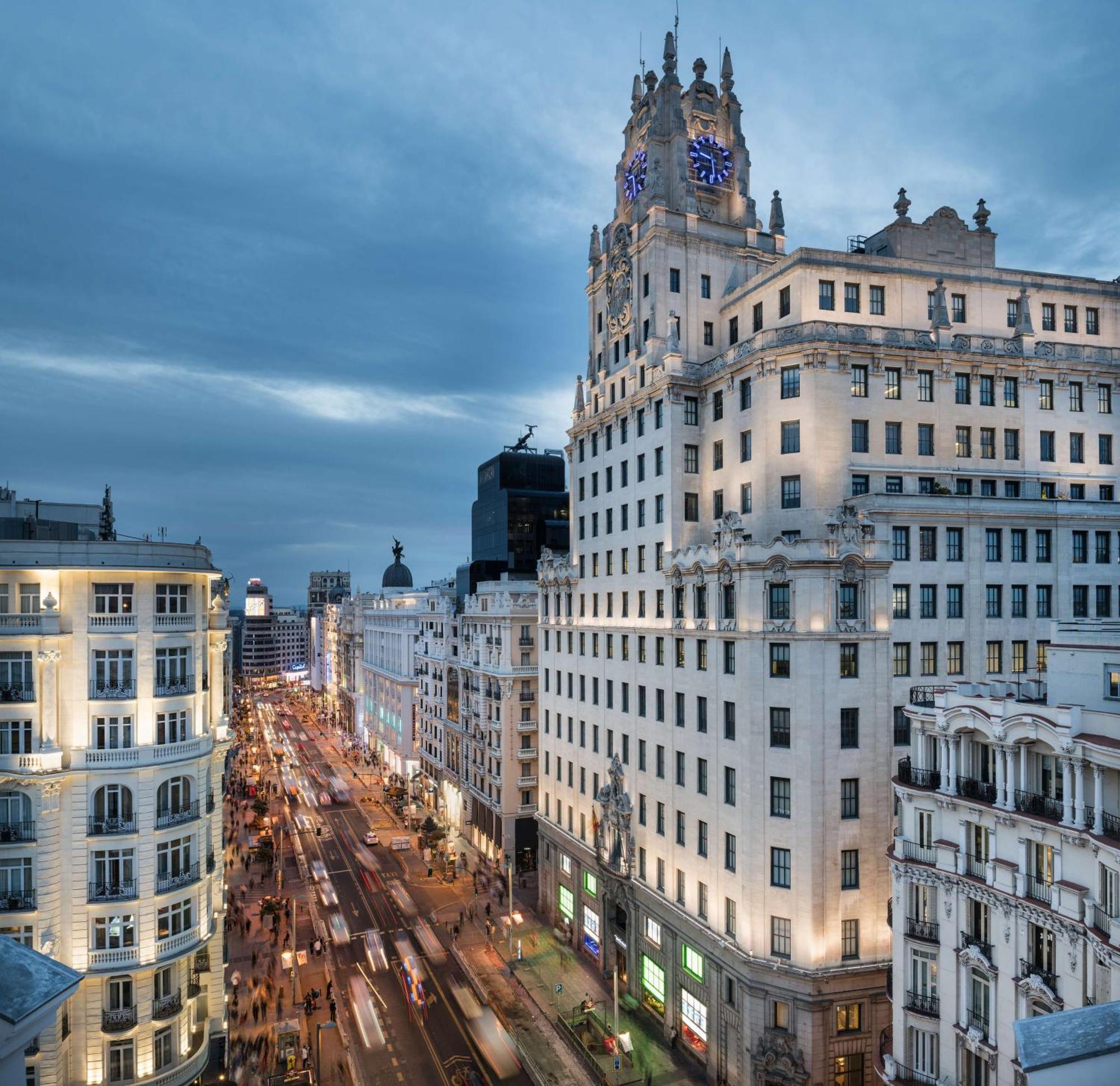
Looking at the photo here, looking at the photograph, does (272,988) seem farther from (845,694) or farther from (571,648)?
(845,694)

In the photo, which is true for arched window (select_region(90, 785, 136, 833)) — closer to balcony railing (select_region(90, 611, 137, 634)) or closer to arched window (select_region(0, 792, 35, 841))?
arched window (select_region(0, 792, 35, 841))

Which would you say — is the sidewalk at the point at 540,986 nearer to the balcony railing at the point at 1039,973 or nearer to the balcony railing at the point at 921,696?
the balcony railing at the point at 1039,973

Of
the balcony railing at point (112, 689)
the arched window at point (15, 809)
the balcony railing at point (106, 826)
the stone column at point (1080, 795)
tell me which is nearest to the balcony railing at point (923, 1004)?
the stone column at point (1080, 795)

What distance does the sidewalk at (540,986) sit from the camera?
52.9 m

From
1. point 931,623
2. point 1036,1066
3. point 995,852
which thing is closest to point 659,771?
point 931,623

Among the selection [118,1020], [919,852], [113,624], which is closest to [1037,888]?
[919,852]

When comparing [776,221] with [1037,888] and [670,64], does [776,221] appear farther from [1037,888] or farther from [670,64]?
[1037,888]

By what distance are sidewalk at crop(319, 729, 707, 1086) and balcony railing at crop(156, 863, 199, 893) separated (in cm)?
2549

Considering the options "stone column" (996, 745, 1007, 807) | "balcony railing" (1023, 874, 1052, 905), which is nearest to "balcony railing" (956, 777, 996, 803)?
"stone column" (996, 745, 1007, 807)

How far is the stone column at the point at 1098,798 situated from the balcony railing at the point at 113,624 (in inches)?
1735

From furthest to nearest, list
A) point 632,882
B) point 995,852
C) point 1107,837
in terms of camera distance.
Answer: point 632,882
point 995,852
point 1107,837

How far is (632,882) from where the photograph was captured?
62.1 m

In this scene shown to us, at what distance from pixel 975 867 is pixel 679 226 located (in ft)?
162

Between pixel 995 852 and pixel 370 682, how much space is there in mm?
139189
